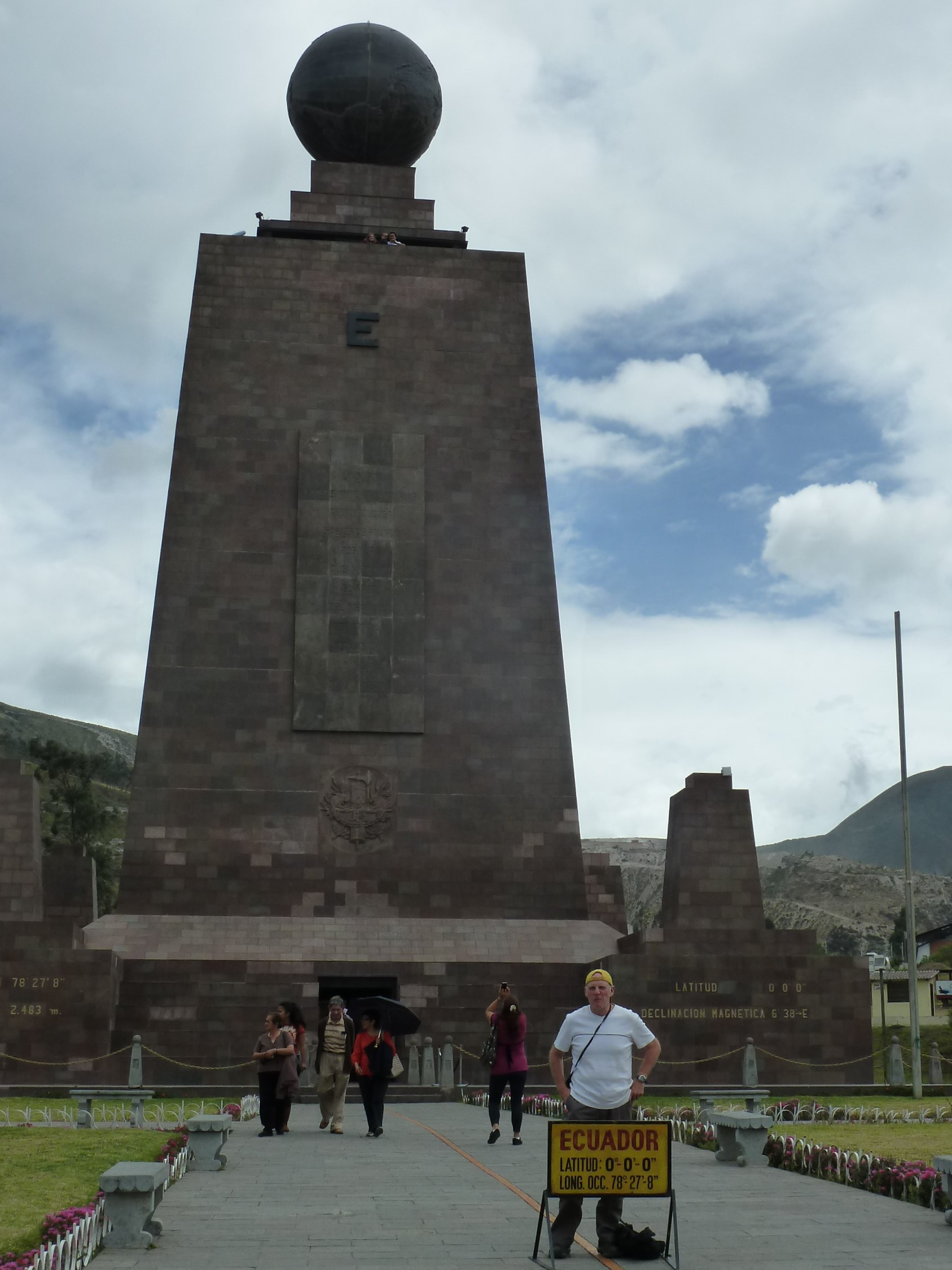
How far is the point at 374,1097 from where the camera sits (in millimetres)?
15508

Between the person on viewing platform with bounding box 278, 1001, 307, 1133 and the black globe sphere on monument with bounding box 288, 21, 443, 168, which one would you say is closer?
the person on viewing platform with bounding box 278, 1001, 307, 1133

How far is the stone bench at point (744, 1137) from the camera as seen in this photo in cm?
1264

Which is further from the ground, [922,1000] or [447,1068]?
[922,1000]

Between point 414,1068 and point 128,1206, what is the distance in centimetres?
1673

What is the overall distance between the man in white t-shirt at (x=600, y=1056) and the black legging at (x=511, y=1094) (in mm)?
5751

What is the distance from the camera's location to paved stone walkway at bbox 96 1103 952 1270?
7.86m

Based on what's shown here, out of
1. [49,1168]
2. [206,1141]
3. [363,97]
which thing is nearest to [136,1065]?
[206,1141]

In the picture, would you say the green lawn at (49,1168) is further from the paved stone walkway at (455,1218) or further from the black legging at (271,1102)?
the black legging at (271,1102)

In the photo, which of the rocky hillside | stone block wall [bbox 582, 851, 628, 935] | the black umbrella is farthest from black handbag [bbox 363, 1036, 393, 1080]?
the rocky hillside

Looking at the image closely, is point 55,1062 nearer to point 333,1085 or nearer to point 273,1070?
point 333,1085

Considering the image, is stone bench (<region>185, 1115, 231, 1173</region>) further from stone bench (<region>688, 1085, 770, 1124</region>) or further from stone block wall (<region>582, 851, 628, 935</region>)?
stone block wall (<region>582, 851, 628, 935</region>)

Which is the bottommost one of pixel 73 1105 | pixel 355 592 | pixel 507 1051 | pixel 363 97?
pixel 73 1105

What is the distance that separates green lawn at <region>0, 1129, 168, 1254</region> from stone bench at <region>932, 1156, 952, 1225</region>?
5.17 meters

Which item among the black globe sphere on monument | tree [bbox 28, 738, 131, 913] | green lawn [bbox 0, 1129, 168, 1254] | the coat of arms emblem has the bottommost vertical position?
green lawn [bbox 0, 1129, 168, 1254]
